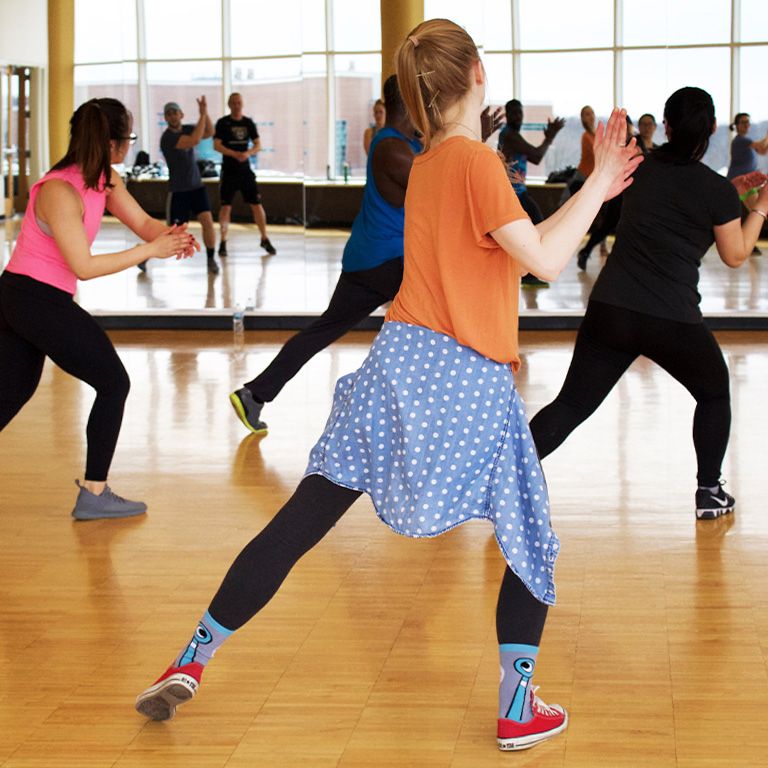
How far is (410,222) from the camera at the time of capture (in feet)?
8.74

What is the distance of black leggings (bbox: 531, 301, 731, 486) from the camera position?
4.30 meters

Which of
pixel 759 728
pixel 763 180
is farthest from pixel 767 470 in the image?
pixel 759 728

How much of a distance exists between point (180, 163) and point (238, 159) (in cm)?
41

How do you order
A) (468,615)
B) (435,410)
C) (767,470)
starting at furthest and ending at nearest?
(767,470), (468,615), (435,410)

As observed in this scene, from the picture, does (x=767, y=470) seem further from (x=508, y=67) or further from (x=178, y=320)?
(x=178, y=320)

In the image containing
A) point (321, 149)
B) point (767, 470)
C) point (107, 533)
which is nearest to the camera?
point (107, 533)

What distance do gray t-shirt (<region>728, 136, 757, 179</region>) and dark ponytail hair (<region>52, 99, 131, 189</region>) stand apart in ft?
18.8

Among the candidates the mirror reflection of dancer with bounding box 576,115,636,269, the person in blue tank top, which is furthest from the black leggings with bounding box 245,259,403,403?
the mirror reflection of dancer with bounding box 576,115,636,269

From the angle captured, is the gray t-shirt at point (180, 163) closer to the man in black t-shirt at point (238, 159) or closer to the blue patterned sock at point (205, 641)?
the man in black t-shirt at point (238, 159)

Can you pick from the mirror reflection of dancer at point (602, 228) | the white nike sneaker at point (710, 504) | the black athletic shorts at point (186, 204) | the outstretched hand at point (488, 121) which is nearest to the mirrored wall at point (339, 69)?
the black athletic shorts at point (186, 204)

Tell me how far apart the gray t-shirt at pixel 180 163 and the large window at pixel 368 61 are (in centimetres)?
10

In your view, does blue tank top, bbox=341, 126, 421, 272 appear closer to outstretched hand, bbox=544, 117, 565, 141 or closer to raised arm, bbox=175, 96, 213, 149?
outstretched hand, bbox=544, 117, 565, 141

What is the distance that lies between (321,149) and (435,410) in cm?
665

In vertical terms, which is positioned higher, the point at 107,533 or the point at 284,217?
the point at 284,217
